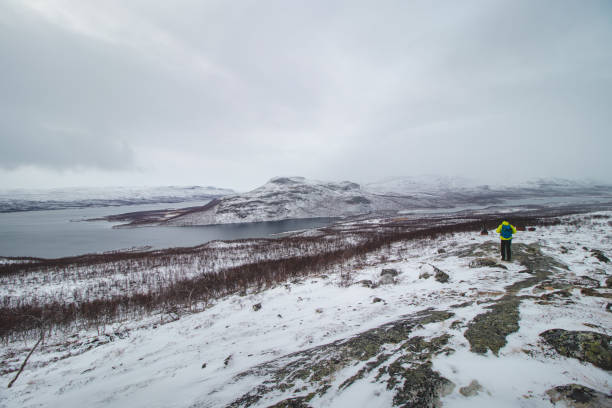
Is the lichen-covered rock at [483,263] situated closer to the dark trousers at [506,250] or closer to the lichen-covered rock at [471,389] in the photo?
the dark trousers at [506,250]

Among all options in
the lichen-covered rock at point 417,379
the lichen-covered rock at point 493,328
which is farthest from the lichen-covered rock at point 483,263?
the lichen-covered rock at point 417,379

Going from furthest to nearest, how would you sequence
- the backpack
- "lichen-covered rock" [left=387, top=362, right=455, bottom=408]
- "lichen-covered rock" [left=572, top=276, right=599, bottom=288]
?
the backpack → "lichen-covered rock" [left=572, top=276, right=599, bottom=288] → "lichen-covered rock" [left=387, top=362, right=455, bottom=408]

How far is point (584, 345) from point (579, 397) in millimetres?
1134

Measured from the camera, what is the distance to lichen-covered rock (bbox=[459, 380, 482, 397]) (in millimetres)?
2481

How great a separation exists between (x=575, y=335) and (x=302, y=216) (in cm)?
8140

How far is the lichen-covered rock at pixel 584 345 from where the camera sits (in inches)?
106

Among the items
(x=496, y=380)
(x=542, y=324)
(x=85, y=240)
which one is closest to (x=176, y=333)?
(x=496, y=380)

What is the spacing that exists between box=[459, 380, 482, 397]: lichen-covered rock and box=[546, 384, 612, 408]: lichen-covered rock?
1.86 ft

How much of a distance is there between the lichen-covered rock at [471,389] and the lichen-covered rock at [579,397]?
0.57 meters

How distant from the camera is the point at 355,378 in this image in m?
3.04

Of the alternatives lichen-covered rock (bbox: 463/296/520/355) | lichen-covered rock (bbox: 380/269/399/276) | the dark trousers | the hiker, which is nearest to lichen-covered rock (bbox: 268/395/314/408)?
lichen-covered rock (bbox: 463/296/520/355)

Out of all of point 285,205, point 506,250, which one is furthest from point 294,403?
point 285,205

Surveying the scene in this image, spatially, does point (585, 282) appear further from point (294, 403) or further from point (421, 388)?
point (294, 403)

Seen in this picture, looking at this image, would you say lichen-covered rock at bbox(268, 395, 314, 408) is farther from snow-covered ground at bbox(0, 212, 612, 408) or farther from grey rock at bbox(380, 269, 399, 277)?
grey rock at bbox(380, 269, 399, 277)
